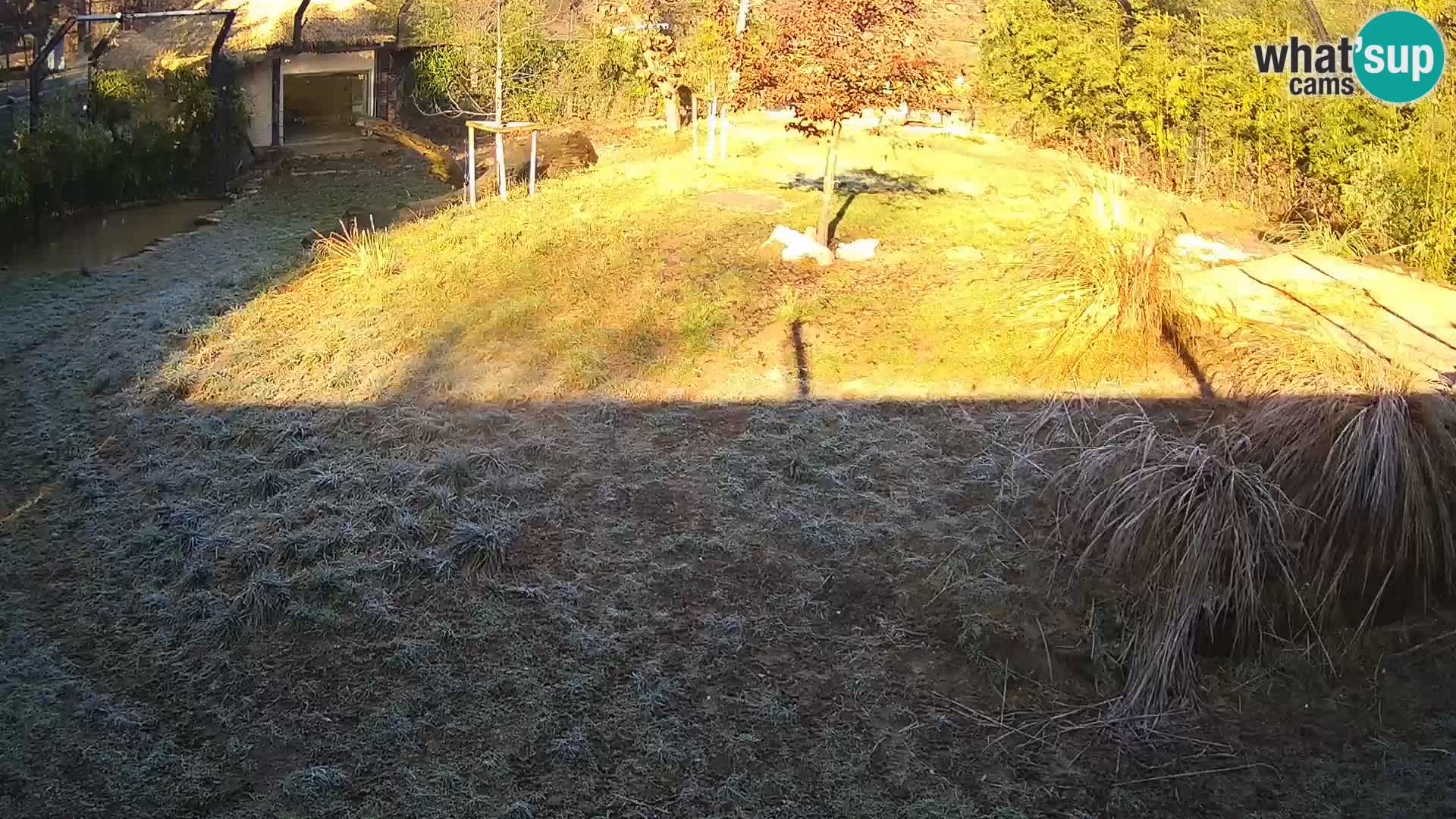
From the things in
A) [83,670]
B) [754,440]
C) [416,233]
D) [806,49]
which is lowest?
[83,670]

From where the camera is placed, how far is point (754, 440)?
657 cm

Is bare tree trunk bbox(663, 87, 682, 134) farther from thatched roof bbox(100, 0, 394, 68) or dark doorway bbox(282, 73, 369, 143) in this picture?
dark doorway bbox(282, 73, 369, 143)

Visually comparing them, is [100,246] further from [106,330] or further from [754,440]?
[754,440]

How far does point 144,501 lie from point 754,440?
10.9 feet

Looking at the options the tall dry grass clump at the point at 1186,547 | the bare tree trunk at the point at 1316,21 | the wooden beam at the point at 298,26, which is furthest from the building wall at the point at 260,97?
the tall dry grass clump at the point at 1186,547

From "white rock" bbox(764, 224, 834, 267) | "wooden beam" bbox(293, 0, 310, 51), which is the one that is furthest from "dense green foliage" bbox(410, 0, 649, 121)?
"white rock" bbox(764, 224, 834, 267)

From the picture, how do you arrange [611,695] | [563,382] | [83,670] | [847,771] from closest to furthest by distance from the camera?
[847,771]
[611,695]
[83,670]
[563,382]

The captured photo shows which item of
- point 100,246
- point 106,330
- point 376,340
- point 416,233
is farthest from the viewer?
point 100,246

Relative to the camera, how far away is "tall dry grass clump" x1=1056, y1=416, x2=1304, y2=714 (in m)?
4.56

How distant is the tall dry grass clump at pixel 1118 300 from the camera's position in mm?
7090

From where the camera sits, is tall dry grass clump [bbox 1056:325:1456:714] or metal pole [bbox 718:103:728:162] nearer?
tall dry grass clump [bbox 1056:325:1456:714]

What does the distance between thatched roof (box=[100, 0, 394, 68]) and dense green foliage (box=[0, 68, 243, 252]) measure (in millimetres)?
1240

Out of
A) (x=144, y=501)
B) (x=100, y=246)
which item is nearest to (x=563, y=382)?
(x=144, y=501)

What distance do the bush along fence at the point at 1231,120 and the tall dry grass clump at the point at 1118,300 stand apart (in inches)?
115
